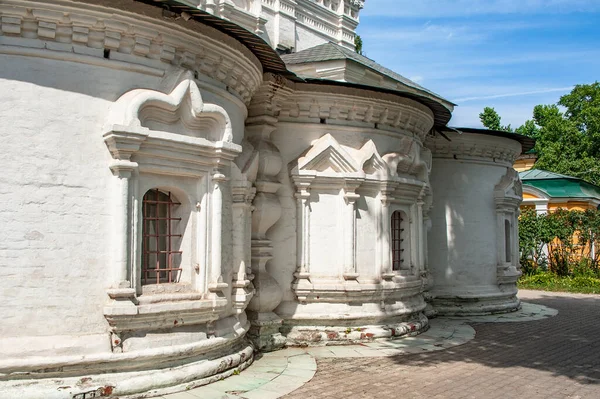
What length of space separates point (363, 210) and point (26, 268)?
5.88 meters

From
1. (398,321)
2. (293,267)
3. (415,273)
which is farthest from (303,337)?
(415,273)

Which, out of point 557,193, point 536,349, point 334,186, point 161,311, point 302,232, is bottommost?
point 536,349

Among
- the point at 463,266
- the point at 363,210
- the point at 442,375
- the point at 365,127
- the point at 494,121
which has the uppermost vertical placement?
the point at 494,121

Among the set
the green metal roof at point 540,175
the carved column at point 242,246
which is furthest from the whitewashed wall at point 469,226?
the green metal roof at point 540,175

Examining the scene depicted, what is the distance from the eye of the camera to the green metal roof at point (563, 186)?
90.8 feet

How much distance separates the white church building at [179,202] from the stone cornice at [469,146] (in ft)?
9.33

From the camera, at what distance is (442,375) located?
8234 mm

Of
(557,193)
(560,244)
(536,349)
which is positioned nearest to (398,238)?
(536,349)

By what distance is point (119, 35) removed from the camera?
6.92m

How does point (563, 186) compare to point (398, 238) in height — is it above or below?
above

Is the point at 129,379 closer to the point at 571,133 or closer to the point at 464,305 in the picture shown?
the point at 464,305

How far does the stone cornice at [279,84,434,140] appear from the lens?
10.4 metres

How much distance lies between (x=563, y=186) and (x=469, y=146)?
16.0m

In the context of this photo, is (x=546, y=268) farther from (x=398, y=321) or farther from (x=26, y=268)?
(x=26, y=268)
